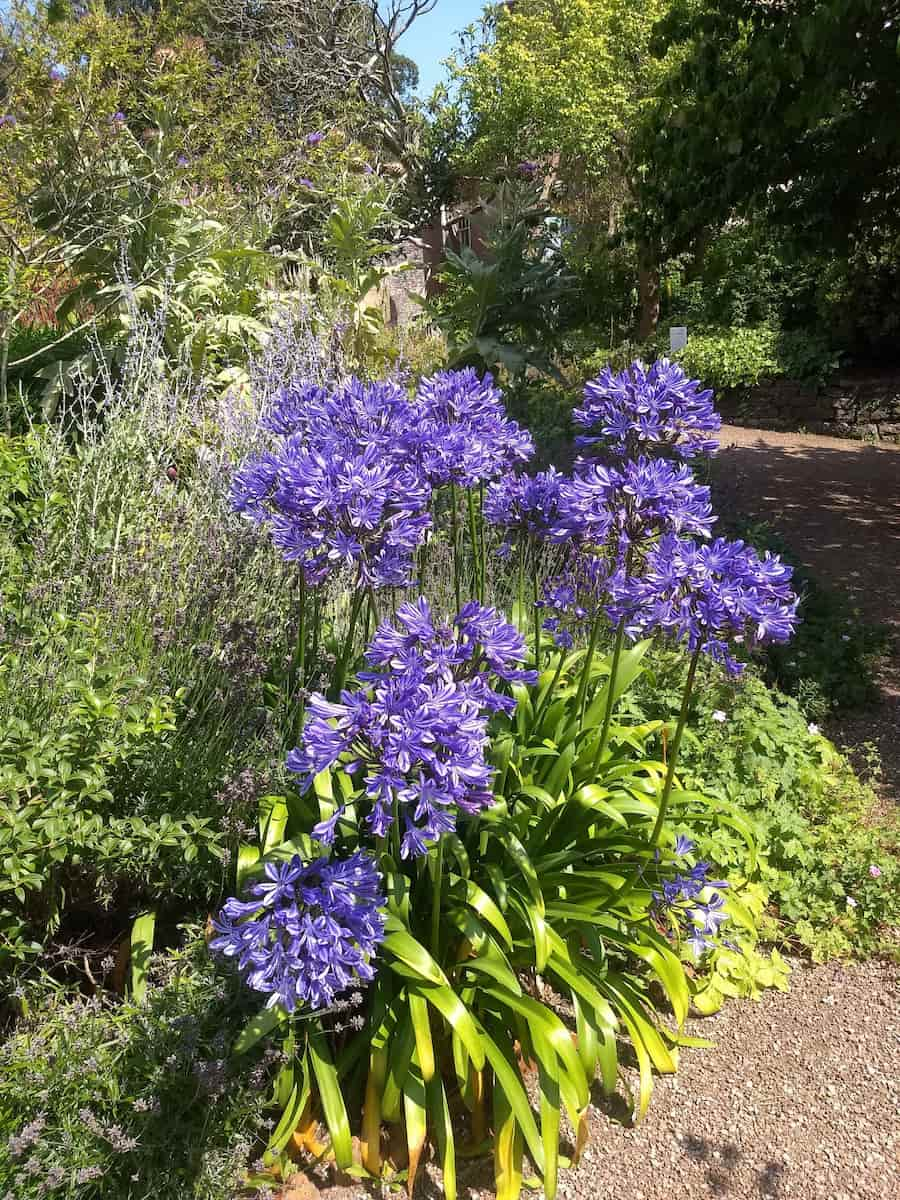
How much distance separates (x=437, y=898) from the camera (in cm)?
210

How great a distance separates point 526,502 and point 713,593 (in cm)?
81

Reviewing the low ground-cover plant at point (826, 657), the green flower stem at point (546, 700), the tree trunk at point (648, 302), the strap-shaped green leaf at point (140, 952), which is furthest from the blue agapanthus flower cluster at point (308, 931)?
the tree trunk at point (648, 302)

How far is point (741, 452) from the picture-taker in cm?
1066

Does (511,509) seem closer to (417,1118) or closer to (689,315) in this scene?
(417,1118)

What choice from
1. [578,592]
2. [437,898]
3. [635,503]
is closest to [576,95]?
[578,592]

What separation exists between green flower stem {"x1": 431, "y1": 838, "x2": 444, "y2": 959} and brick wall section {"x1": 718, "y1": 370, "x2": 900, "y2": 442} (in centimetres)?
1181

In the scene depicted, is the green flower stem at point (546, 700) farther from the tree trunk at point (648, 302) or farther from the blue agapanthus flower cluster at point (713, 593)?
the tree trunk at point (648, 302)

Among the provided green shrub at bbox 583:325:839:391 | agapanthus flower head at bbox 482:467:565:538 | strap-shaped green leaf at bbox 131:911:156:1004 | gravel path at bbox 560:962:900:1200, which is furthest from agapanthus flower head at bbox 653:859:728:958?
green shrub at bbox 583:325:839:391

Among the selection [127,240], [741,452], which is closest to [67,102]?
[127,240]

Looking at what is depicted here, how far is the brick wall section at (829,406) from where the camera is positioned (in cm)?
1195

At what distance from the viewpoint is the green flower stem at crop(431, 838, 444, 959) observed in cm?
204

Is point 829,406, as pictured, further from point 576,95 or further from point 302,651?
point 302,651

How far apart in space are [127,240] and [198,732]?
445cm

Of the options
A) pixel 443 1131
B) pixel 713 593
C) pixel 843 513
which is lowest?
pixel 443 1131
